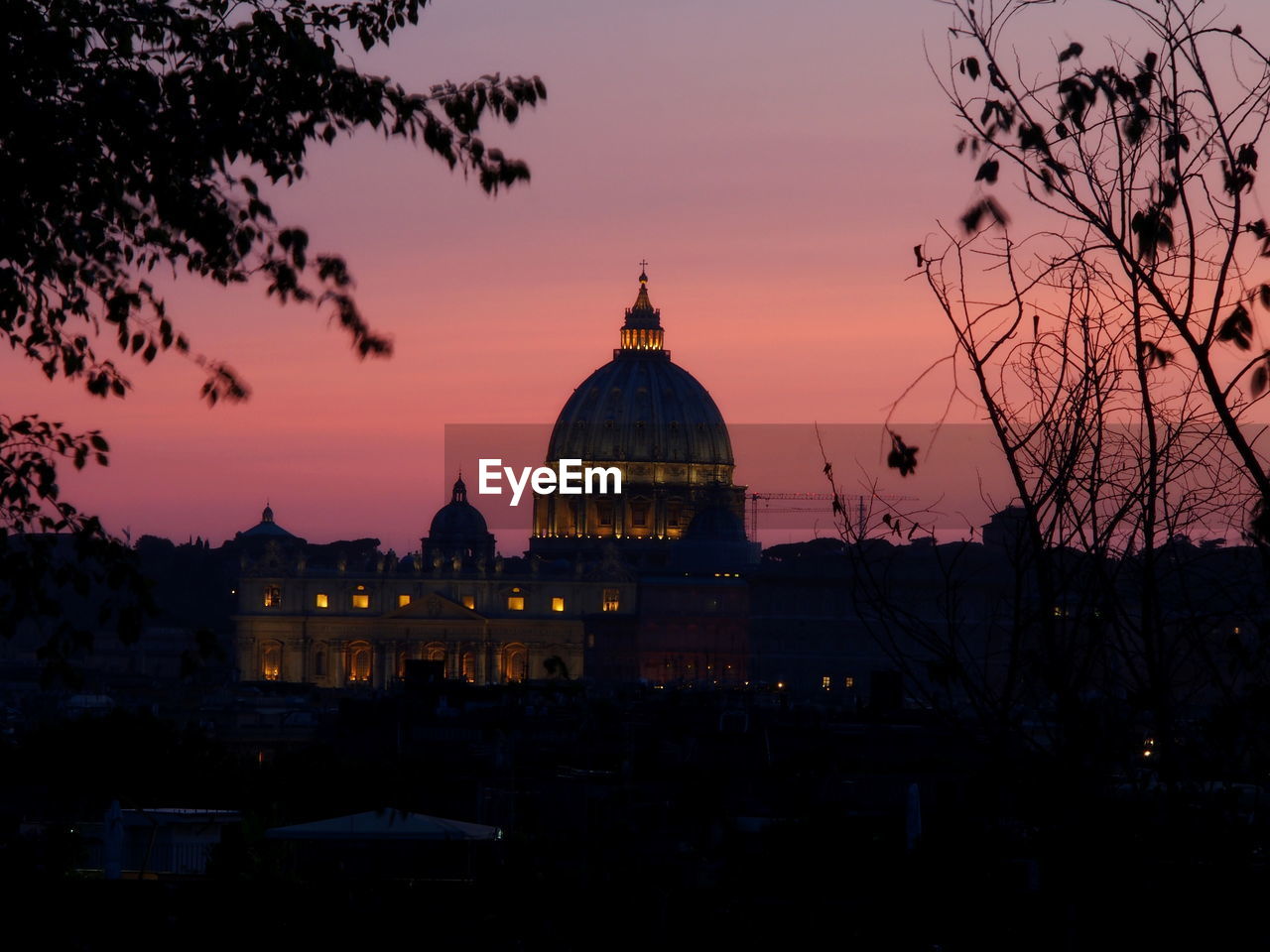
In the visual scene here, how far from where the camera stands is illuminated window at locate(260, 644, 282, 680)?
172 m

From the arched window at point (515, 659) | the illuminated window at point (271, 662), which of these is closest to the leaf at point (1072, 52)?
the arched window at point (515, 659)

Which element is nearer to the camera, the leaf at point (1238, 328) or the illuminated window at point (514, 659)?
the leaf at point (1238, 328)

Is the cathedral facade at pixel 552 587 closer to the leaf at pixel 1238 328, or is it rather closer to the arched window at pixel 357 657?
the arched window at pixel 357 657

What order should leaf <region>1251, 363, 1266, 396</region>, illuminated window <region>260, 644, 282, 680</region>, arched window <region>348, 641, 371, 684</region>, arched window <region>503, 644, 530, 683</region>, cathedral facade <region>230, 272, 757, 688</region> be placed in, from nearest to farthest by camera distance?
leaf <region>1251, 363, 1266, 396</region> → cathedral facade <region>230, 272, 757, 688</region> → arched window <region>503, 644, 530, 683</region> → illuminated window <region>260, 644, 282, 680</region> → arched window <region>348, 641, 371, 684</region>

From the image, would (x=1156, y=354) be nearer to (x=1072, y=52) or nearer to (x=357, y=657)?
(x=1072, y=52)

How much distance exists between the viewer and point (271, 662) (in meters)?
173

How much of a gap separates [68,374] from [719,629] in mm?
151118

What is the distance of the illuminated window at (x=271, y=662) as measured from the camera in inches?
6767

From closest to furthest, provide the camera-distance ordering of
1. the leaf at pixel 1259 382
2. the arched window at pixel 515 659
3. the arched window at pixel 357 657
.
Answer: the leaf at pixel 1259 382 → the arched window at pixel 515 659 → the arched window at pixel 357 657

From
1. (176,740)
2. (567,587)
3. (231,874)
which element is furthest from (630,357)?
(231,874)

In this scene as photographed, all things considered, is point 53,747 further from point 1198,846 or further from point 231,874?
point 1198,846

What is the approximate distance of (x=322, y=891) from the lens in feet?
50.8

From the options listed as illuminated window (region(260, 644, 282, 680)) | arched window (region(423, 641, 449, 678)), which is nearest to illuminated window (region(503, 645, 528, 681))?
arched window (region(423, 641, 449, 678))

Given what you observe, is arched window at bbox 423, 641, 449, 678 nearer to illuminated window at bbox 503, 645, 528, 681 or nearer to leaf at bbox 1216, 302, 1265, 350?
illuminated window at bbox 503, 645, 528, 681
